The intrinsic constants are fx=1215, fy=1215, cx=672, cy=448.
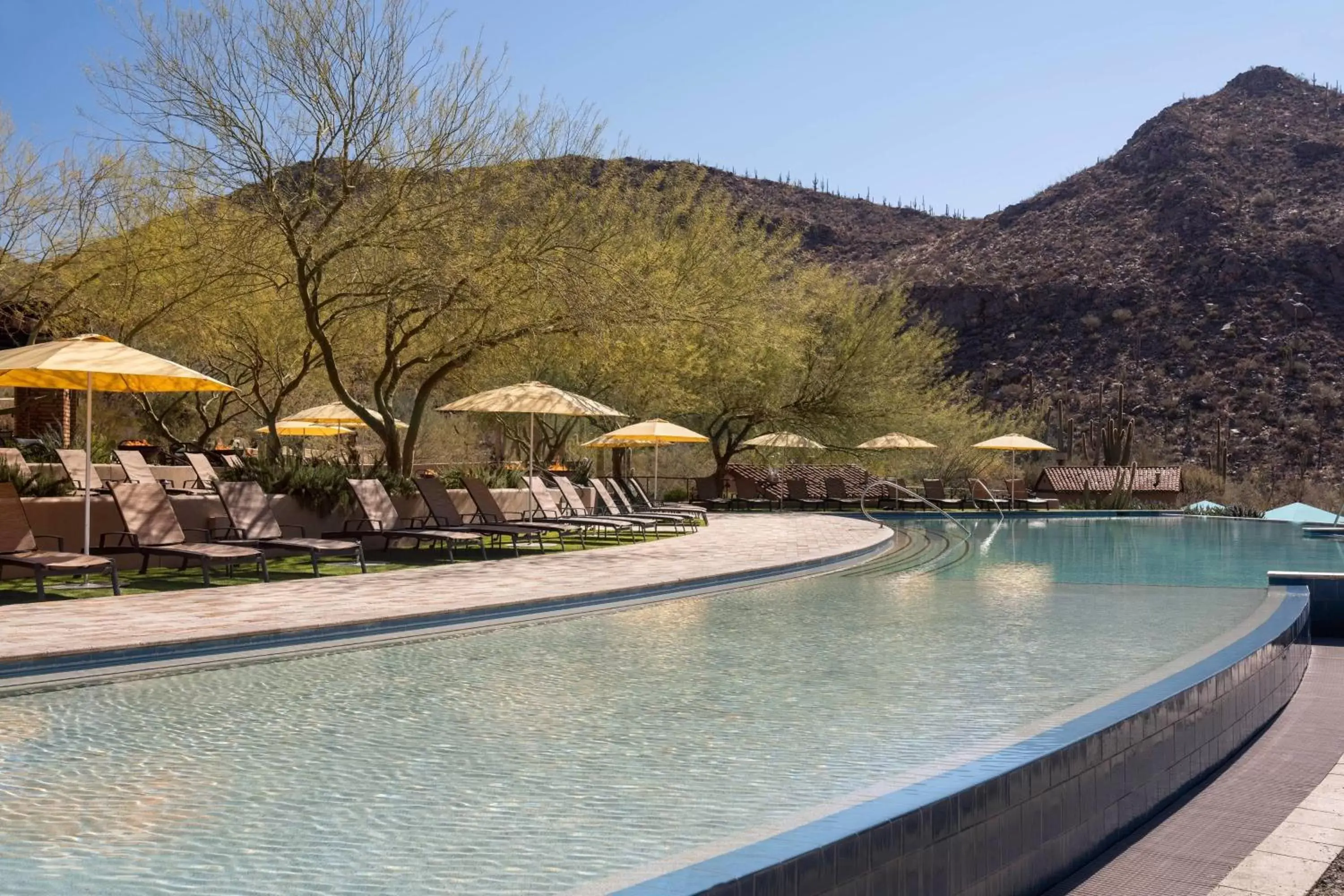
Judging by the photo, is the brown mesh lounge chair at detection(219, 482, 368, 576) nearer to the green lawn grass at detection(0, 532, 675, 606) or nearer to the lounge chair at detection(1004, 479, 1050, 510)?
the green lawn grass at detection(0, 532, 675, 606)

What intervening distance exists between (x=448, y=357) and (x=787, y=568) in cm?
688

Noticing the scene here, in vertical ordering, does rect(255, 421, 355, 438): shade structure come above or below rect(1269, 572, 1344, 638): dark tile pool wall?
above

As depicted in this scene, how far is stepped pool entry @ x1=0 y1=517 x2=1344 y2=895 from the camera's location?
161 inches

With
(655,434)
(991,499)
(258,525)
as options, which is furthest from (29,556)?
(991,499)

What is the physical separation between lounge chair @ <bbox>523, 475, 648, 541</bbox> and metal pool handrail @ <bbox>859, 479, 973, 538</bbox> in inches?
280

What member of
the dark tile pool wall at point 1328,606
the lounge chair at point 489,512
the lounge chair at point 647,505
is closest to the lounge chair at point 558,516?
the lounge chair at point 489,512

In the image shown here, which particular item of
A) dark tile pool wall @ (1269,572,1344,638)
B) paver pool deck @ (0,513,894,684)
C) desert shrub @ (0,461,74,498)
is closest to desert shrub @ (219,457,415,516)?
paver pool deck @ (0,513,894,684)

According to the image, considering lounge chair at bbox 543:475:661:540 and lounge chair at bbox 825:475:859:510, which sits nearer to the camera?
lounge chair at bbox 543:475:661:540

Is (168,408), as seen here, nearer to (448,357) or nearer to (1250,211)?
(448,357)

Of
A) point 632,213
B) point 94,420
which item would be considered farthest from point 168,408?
point 632,213

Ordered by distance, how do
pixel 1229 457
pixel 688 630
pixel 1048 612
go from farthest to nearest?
pixel 1229 457, pixel 1048 612, pixel 688 630

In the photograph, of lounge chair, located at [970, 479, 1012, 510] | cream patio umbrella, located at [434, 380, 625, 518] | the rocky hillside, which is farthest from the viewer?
the rocky hillside

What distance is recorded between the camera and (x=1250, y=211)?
175 ft

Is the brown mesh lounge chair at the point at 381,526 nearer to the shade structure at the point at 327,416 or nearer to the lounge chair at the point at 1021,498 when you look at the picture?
the shade structure at the point at 327,416
